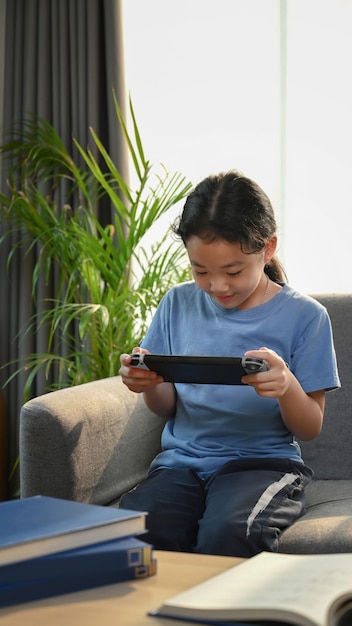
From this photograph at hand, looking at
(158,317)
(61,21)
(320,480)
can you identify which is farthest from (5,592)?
(61,21)

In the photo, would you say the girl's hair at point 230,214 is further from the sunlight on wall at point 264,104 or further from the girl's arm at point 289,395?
the sunlight on wall at point 264,104

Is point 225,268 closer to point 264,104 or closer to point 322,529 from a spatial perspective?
point 322,529

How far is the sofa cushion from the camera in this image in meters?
1.66

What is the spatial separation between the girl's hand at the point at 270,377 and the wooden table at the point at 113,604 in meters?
0.57

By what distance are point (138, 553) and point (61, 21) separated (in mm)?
3009

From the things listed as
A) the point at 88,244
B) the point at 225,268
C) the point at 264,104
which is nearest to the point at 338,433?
the point at 225,268

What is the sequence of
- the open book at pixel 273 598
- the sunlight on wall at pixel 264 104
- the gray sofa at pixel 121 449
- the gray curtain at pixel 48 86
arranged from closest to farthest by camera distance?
the open book at pixel 273 598 < the gray sofa at pixel 121 449 < the sunlight on wall at pixel 264 104 < the gray curtain at pixel 48 86

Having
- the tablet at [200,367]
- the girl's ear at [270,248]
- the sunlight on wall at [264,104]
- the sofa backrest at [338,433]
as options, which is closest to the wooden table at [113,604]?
the tablet at [200,367]

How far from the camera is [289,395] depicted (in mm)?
1754

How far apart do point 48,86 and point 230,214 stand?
2096mm

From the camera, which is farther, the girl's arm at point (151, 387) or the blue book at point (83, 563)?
the girl's arm at point (151, 387)

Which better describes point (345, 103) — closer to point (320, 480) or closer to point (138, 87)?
point (138, 87)

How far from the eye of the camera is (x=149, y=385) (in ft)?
6.06

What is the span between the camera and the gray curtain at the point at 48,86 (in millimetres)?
3543
